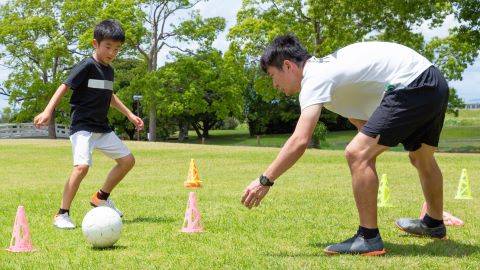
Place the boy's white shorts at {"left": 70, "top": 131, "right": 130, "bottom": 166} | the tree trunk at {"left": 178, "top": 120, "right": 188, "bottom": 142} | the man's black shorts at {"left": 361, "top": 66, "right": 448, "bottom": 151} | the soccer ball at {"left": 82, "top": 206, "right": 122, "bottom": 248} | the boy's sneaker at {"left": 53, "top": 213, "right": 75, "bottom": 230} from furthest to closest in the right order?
the tree trunk at {"left": 178, "top": 120, "right": 188, "bottom": 142}
the boy's white shorts at {"left": 70, "top": 131, "right": 130, "bottom": 166}
the boy's sneaker at {"left": 53, "top": 213, "right": 75, "bottom": 230}
the soccer ball at {"left": 82, "top": 206, "right": 122, "bottom": 248}
the man's black shorts at {"left": 361, "top": 66, "right": 448, "bottom": 151}

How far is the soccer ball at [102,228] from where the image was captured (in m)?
5.34

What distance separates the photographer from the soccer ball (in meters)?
5.34

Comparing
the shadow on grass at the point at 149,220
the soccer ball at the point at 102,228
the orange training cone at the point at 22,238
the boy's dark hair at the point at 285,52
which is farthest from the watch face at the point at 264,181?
the shadow on grass at the point at 149,220

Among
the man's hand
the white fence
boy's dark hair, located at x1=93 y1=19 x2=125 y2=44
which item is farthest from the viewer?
the white fence

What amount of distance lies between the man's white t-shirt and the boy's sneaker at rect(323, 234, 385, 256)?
110 cm

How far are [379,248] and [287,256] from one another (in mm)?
718

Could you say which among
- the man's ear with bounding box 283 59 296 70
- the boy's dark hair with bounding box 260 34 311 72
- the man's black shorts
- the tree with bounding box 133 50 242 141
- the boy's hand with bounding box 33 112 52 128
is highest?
the boy's dark hair with bounding box 260 34 311 72

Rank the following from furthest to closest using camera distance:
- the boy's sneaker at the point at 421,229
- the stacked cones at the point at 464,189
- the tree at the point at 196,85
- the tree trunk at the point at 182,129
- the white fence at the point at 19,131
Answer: the white fence at the point at 19,131, the tree trunk at the point at 182,129, the tree at the point at 196,85, the stacked cones at the point at 464,189, the boy's sneaker at the point at 421,229

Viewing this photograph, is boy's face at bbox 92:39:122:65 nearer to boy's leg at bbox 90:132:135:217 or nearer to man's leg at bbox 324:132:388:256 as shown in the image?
boy's leg at bbox 90:132:135:217

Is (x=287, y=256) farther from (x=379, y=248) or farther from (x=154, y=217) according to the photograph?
(x=154, y=217)

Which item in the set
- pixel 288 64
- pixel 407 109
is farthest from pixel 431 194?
pixel 288 64

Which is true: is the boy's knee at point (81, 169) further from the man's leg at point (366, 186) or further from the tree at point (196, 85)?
the tree at point (196, 85)

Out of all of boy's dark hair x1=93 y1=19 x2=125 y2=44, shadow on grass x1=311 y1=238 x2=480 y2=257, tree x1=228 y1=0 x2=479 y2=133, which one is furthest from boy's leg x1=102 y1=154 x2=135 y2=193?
tree x1=228 y1=0 x2=479 y2=133

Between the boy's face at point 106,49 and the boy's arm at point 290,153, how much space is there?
305 cm
